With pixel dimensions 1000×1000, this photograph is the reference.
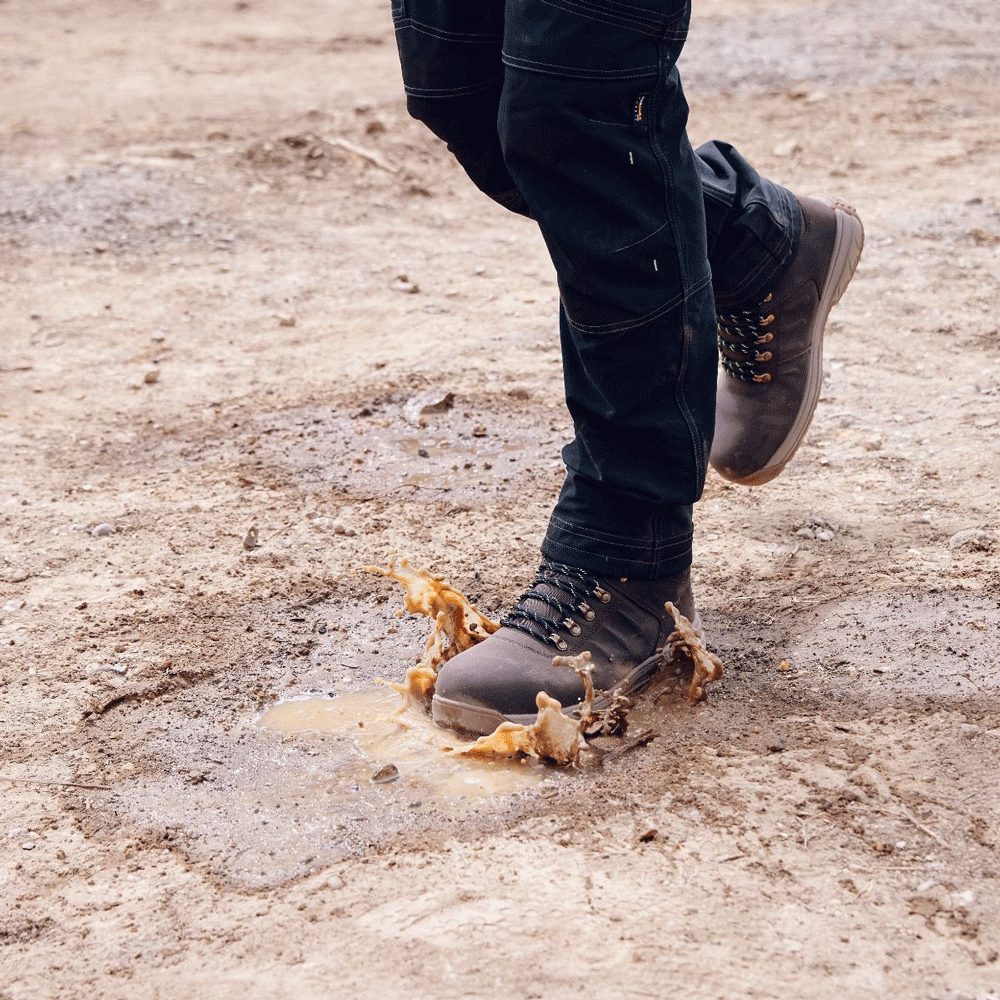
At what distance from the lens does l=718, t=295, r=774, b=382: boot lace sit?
7.39 feet

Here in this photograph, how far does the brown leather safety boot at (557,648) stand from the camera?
1.82 m

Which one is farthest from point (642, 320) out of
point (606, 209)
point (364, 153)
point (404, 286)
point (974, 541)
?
point (364, 153)

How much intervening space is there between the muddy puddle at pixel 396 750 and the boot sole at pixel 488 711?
23 millimetres

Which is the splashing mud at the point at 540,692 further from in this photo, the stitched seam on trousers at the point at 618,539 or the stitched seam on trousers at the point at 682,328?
the stitched seam on trousers at the point at 682,328

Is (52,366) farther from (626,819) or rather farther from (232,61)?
(232,61)

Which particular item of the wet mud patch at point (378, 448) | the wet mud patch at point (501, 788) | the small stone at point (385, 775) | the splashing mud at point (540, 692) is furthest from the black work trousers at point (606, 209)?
the wet mud patch at point (378, 448)

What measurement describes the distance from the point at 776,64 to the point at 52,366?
4536mm

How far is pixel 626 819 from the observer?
160 centimetres

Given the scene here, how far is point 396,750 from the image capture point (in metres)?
1.84

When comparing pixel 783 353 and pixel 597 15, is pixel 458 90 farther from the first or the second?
pixel 783 353

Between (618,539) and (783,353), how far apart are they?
666 mm

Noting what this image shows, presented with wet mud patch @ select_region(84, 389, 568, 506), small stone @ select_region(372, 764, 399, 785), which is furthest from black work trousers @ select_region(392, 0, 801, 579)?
wet mud patch @ select_region(84, 389, 568, 506)

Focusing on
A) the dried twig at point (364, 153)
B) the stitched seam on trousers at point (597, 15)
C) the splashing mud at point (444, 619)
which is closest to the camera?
the stitched seam on trousers at point (597, 15)

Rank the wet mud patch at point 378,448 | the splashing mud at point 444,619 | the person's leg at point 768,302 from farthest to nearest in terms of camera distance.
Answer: the wet mud patch at point 378,448, the person's leg at point 768,302, the splashing mud at point 444,619
